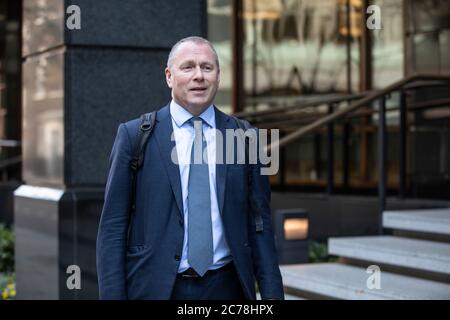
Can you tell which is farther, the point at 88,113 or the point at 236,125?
the point at 88,113

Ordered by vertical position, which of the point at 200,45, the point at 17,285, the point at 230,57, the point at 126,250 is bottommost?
the point at 17,285

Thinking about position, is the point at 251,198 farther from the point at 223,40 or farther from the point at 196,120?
the point at 223,40

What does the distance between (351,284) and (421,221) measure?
3.56 ft

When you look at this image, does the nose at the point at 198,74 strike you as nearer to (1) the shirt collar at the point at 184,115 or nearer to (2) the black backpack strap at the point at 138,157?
(1) the shirt collar at the point at 184,115

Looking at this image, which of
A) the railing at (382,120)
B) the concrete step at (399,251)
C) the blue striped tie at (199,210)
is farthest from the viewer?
the railing at (382,120)

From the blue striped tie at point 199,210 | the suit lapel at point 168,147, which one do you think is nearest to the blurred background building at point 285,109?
the suit lapel at point 168,147

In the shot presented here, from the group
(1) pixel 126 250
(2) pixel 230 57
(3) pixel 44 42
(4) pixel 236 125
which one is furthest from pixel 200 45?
(2) pixel 230 57

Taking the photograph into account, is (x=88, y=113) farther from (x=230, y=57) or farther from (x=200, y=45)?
(x=230, y=57)

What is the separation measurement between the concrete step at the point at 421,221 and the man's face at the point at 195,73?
4.15 metres

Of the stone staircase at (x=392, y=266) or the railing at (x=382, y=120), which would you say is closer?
the stone staircase at (x=392, y=266)

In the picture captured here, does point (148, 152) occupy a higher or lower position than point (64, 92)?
lower

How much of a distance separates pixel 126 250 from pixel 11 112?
14836 millimetres

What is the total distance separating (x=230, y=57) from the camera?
15953 millimetres

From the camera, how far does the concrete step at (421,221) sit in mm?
7262
